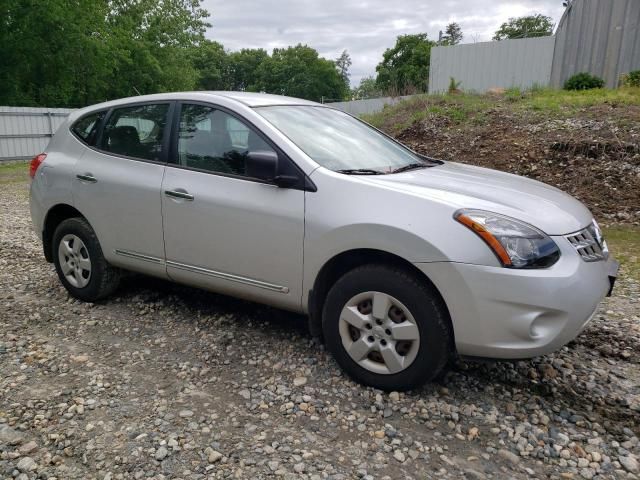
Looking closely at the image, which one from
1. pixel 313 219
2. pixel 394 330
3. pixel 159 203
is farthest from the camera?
pixel 159 203

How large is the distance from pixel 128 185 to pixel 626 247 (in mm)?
5292

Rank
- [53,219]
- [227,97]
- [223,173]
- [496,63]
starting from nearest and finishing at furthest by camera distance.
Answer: [223,173]
[227,97]
[53,219]
[496,63]

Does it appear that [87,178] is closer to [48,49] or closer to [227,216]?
[227,216]

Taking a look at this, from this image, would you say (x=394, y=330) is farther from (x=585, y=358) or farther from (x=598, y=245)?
(x=585, y=358)

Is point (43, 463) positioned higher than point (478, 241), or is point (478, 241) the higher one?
point (478, 241)

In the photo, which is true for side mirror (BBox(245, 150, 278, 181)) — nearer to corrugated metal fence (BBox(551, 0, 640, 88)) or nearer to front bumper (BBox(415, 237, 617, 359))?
front bumper (BBox(415, 237, 617, 359))

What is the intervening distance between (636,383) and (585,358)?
14.1 inches

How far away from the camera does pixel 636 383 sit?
3.12 metres

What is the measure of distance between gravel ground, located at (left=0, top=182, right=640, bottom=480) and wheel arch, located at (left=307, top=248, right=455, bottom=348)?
0.42 metres

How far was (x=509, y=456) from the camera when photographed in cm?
248

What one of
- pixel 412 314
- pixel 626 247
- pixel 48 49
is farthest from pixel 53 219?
pixel 48 49

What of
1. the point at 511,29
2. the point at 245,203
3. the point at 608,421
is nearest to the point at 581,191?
the point at 608,421

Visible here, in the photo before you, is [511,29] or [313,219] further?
[511,29]

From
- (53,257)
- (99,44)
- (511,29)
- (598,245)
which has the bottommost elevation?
(53,257)
